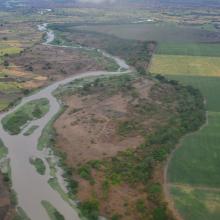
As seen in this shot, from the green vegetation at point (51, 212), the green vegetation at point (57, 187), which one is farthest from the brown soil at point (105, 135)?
the green vegetation at point (51, 212)

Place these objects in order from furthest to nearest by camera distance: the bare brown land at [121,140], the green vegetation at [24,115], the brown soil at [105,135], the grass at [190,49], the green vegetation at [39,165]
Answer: the grass at [190,49] < the green vegetation at [24,115] < the green vegetation at [39,165] < the bare brown land at [121,140] < the brown soil at [105,135]

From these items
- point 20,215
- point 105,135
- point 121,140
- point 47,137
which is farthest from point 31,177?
point 121,140

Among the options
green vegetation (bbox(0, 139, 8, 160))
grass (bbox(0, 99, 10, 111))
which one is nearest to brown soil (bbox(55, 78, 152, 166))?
green vegetation (bbox(0, 139, 8, 160))

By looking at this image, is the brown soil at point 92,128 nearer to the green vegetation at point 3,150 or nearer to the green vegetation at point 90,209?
the green vegetation at point 3,150

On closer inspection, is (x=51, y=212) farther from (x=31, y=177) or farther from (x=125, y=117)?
(x=125, y=117)

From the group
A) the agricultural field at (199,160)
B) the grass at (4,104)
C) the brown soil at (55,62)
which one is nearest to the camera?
the agricultural field at (199,160)

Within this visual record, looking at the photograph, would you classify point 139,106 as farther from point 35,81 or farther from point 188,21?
point 188,21

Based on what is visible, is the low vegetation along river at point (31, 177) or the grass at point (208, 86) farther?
the grass at point (208, 86)
